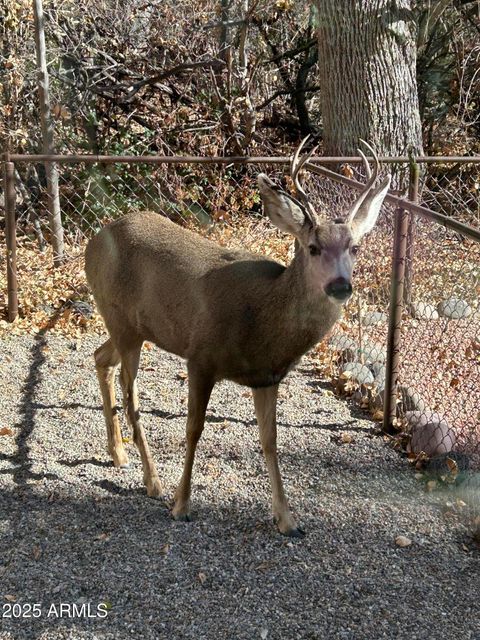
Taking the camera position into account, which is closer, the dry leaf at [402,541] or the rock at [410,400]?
the dry leaf at [402,541]

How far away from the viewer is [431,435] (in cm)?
477

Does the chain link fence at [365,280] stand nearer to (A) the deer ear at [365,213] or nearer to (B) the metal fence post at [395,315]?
(B) the metal fence post at [395,315]

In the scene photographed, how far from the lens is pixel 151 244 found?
14.3ft

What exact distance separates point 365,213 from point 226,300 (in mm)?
835

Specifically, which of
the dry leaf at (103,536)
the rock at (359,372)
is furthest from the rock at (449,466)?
the dry leaf at (103,536)

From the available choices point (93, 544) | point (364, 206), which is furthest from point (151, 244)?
point (93, 544)

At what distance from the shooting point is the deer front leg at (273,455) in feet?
13.0

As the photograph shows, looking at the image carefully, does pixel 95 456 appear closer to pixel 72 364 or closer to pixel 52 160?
pixel 72 364

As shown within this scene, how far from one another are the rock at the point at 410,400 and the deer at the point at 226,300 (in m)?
1.49

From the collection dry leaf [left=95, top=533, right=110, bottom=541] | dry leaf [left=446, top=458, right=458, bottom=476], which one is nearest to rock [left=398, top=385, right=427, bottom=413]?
dry leaf [left=446, top=458, right=458, bottom=476]

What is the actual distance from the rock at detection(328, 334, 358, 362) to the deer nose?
2.79 meters

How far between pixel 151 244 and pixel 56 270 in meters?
3.78

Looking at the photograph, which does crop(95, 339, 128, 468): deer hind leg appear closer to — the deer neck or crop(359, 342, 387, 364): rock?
the deer neck

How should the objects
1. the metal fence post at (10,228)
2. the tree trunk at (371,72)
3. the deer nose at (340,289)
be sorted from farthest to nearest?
1. the tree trunk at (371,72)
2. the metal fence post at (10,228)
3. the deer nose at (340,289)
